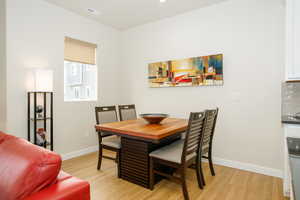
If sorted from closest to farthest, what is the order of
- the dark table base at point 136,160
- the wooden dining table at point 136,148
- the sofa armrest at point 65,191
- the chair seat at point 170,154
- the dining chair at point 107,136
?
the sofa armrest at point 65,191 → the chair seat at point 170,154 → the wooden dining table at point 136,148 → the dark table base at point 136,160 → the dining chair at point 107,136

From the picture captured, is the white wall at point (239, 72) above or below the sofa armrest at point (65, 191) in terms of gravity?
above

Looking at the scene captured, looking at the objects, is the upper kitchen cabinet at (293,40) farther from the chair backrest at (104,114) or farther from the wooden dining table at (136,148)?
the chair backrest at (104,114)

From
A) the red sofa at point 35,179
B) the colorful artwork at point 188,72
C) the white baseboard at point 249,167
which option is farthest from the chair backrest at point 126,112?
the red sofa at point 35,179

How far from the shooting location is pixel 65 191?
0.91m

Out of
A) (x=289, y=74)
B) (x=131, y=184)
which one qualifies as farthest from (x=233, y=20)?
(x=131, y=184)

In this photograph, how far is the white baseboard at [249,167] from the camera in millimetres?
2529

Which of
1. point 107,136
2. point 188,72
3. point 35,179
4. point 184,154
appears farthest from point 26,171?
point 188,72

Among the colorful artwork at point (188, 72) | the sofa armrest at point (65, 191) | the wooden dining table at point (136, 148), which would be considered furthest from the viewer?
the colorful artwork at point (188, 72)

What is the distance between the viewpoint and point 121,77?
14.3 ft

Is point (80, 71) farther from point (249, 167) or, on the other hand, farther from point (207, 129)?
point (249, 167)

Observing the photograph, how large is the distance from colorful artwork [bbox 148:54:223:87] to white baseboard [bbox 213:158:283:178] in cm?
131

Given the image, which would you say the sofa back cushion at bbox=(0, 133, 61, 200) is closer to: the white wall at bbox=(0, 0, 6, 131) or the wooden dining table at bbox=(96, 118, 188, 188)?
the wooden dining table at bbox=(96, 118, 188, 188)

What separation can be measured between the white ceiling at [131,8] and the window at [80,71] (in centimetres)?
59

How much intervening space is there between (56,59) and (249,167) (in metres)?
3.68
